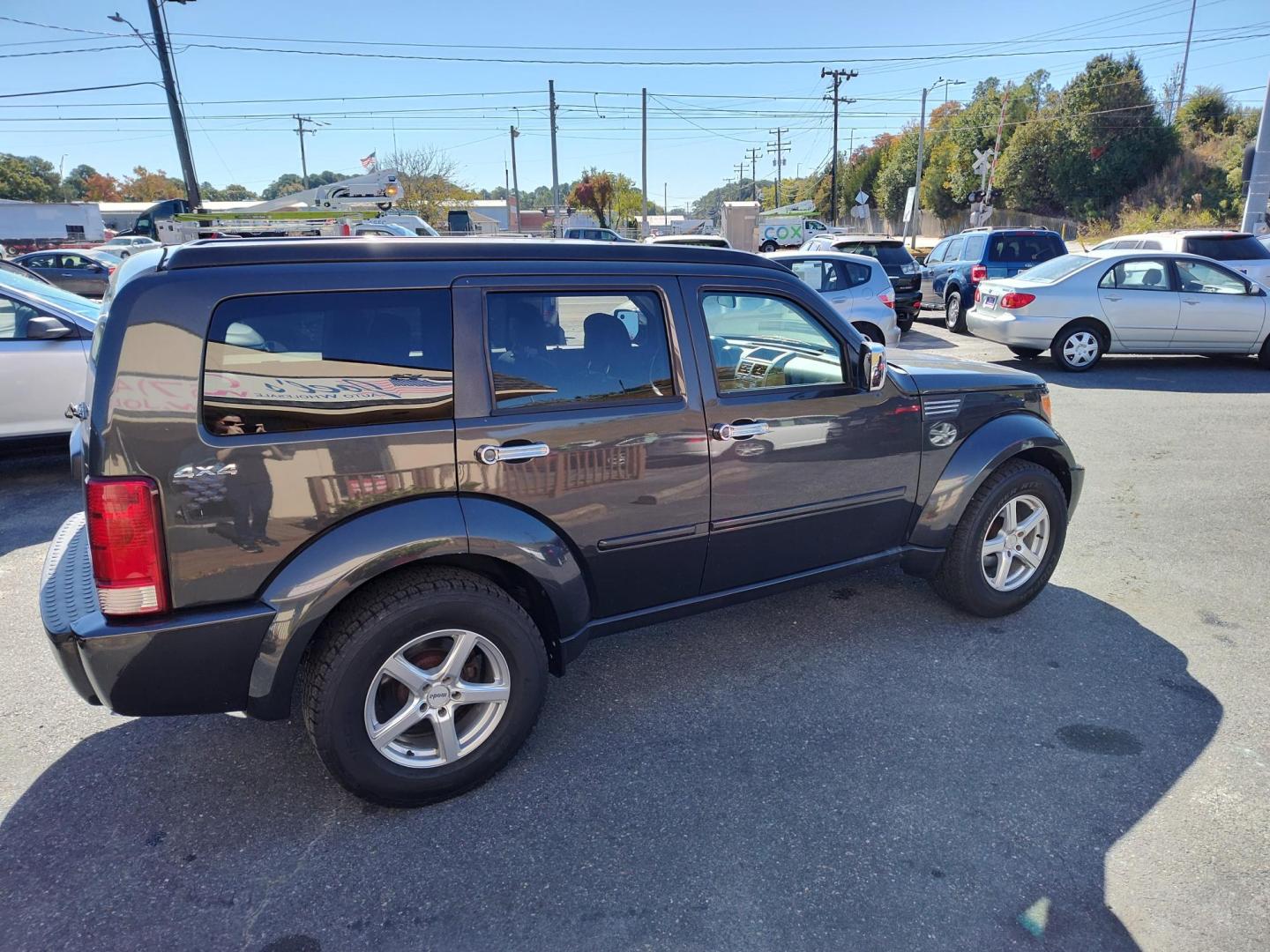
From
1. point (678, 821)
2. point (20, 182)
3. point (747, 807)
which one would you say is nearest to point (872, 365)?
point (747, 807)

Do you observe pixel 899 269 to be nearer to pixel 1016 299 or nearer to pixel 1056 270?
pixel 1056 270

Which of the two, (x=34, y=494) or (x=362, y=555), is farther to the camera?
(x=34, y=494)

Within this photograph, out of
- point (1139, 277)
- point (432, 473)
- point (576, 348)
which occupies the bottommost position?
point (432, 473)

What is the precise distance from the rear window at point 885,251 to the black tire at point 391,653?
13653 mm

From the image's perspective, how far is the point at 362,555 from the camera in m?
2.52

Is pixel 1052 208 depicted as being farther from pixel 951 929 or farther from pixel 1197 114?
pixel 951 929

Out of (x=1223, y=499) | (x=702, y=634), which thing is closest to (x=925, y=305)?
(x=1223, y=499)

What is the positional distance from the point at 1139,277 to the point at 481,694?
11.3m

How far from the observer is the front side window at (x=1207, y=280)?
10.6m

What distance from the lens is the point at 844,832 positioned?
8.65 ft

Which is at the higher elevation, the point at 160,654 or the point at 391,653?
the point at 160,654

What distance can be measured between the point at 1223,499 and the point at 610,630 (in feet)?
17.2

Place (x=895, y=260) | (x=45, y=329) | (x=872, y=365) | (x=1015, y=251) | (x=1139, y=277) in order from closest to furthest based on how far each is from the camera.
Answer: (x=872, y=365)
(x=45, y=329)
(x=1139, y=277)
(x=1015, y=251)
(x=895, y=260)

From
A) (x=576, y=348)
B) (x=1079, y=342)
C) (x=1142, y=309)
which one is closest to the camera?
(x=576, y=348)
